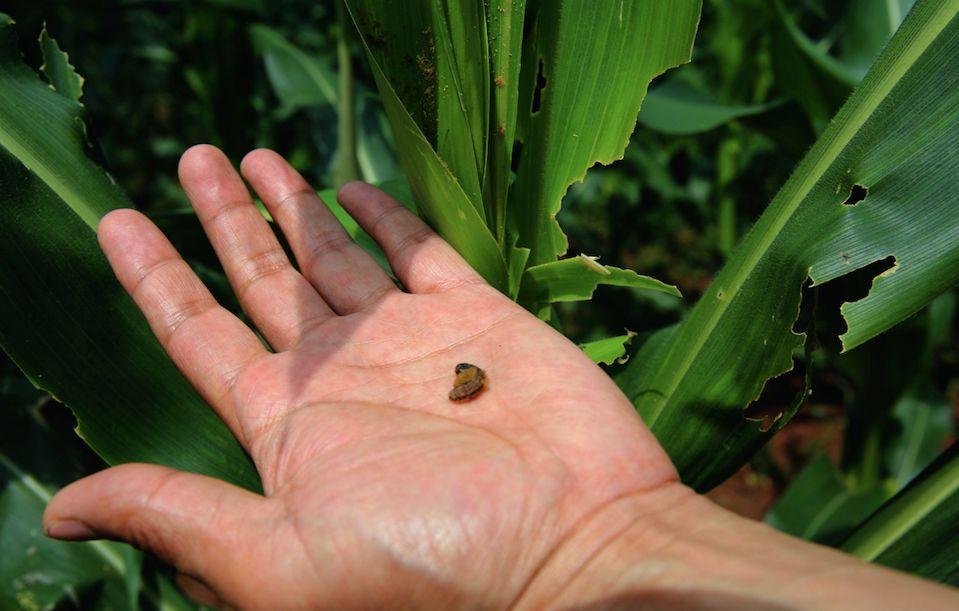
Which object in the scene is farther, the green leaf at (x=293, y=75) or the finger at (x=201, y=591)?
the green leaf at (x=293, y=75)

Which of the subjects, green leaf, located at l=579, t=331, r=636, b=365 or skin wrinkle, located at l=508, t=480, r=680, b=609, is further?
green leaf, located at l=579, t=331, r=636, b=365

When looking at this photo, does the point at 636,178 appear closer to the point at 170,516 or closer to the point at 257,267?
the point at 257,267

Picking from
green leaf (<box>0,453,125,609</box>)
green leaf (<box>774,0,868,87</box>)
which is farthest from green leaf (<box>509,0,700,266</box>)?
green leaf (<box>0,453,125,609</box>)

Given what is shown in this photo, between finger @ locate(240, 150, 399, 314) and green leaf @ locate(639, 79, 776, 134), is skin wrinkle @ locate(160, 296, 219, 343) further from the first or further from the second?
green leaf @ locate(639, 79, 776, 134)

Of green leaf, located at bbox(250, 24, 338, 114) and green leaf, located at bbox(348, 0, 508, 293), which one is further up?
green leaf, located at bbox(250, 24, 338, 114)

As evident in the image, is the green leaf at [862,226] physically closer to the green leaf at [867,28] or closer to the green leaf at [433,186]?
the green leaf at [433,186]

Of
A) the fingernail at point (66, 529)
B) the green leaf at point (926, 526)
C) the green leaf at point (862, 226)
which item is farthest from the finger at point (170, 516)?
the green leaf at point (926, 526)
